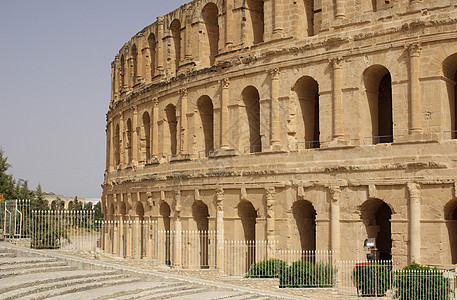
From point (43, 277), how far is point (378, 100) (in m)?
13.8

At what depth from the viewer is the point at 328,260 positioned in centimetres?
2281

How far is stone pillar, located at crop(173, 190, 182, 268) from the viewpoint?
1120 inches

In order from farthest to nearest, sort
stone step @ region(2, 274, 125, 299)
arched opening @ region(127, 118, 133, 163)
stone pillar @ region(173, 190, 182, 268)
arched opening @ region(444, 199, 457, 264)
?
arched opening @ region(127, 118, 133, 163), stone pillar @ region(173, 190, 182, 268), arched opening @ region(444, 199, 457, 264), stone step @ region(2, 274, 125, 299)

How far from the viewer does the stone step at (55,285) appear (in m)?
15.7

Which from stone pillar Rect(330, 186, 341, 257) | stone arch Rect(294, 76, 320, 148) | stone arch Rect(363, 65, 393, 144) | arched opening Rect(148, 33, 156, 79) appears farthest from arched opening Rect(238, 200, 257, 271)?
arched opening Rect(148, 33, 156, 79)

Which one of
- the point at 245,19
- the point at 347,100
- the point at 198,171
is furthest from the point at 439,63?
the point at 198,171

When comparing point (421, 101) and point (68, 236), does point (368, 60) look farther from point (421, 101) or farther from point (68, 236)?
point (68, 236)

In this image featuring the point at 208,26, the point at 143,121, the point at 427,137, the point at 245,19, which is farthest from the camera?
the point at 143,121

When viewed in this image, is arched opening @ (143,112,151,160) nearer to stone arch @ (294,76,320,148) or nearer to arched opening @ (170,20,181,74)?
arched opening @ (170,20,181,74)

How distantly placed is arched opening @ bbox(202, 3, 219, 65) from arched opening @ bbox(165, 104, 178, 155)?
3408mm

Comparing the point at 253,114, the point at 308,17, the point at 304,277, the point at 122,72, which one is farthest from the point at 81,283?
the point at 122,72

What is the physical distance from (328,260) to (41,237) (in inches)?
387

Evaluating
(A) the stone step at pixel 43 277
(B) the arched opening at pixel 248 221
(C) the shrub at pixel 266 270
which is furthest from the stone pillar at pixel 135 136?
(A) the stone step at pixel 43 277

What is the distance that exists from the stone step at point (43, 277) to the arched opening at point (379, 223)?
864 cm
